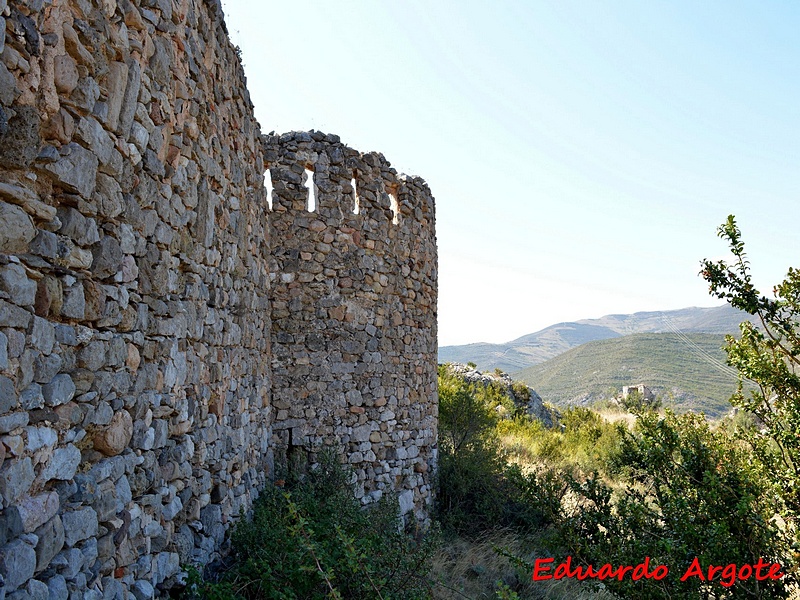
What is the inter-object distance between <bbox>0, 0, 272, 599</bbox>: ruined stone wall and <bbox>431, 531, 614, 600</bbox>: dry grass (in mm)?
2387

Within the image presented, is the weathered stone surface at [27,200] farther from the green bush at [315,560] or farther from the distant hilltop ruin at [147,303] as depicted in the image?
the green bush at [315,560]

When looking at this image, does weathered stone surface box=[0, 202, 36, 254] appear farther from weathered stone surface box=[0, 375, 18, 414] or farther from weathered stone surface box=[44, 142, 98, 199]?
weathered stone surface box=[0, 375, 18, 414]

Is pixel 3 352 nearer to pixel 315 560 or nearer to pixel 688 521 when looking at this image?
pixel 315 560

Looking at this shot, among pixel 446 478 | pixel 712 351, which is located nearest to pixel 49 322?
pixel 446 478

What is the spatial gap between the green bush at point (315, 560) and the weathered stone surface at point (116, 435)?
936 millimetres

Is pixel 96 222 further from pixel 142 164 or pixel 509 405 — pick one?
pixel 509 405

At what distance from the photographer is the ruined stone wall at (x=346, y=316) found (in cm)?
642

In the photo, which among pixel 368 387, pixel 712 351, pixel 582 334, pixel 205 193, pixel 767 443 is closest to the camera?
pixel 205 193

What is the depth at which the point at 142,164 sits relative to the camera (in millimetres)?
2979

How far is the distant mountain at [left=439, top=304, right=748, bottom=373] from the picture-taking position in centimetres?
7256

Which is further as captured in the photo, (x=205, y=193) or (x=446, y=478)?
(x=446, y=478)

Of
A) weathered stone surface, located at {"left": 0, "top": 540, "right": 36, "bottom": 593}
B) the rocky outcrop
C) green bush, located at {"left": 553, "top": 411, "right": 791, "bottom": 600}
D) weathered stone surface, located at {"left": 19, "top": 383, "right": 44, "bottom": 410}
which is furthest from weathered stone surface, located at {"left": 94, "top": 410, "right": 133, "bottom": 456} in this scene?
the rocky outcrop

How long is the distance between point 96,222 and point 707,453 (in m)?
4.43

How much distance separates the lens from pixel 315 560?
11.4 ft
